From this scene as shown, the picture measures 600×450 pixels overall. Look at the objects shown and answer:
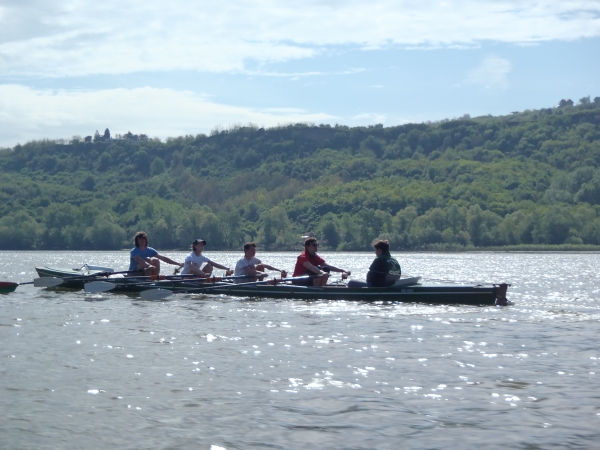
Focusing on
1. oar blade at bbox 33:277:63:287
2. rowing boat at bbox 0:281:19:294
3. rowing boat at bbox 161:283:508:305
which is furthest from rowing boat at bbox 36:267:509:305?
rowing boat at bbox 0:281:19:294

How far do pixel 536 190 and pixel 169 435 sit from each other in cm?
13882

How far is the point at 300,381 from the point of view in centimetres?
1183

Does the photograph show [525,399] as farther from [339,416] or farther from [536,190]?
[536,190]

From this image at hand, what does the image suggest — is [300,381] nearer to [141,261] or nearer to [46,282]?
[141,261]

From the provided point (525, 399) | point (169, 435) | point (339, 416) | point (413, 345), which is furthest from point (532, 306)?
point (169, 435)

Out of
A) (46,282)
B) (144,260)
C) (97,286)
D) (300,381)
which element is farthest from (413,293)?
(46,282)

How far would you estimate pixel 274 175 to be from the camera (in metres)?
177

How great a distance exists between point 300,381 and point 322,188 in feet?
476

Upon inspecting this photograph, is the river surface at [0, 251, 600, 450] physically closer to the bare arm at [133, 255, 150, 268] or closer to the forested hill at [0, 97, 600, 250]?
the bare arm at [133, 255, 150, 268]

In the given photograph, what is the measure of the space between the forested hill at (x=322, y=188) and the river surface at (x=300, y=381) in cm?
10208

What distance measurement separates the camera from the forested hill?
121500 millimetres

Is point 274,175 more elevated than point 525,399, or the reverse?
point 274,175

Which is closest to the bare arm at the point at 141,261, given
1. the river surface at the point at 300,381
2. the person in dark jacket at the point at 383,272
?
the river surface at the point at 300,381

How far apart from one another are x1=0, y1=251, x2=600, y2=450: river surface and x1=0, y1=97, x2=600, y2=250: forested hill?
A: 10208cm
